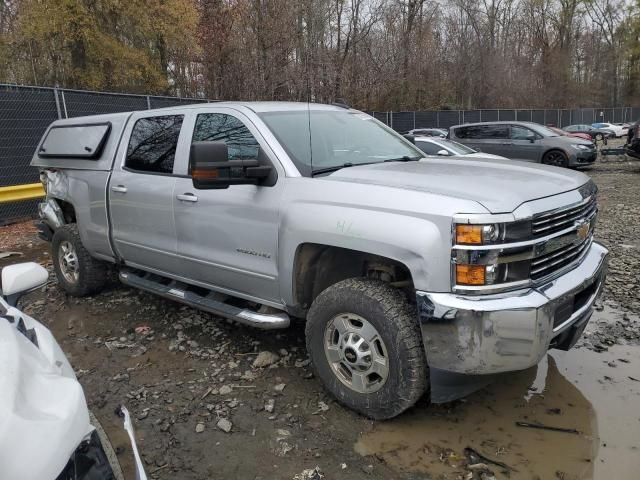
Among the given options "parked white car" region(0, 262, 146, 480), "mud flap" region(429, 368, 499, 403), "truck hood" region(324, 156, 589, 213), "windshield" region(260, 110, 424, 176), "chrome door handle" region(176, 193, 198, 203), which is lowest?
"mud flap" region(429, 368, 499, 403)

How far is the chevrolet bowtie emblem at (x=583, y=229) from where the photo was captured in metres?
3.07

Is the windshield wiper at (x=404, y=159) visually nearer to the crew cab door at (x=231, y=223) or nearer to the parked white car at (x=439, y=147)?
the crew cab door at (x=231, y=223)

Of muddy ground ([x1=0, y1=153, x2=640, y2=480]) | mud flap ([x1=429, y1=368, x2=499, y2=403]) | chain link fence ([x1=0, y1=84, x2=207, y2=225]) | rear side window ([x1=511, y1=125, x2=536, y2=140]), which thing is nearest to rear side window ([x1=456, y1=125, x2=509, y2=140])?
rear side window ([x1=511, y1=125, x2=536, y2=140])

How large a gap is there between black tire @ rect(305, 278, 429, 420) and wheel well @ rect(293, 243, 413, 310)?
0.45 feet

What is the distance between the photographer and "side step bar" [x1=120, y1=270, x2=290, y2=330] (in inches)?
136

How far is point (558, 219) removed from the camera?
9.37 ft

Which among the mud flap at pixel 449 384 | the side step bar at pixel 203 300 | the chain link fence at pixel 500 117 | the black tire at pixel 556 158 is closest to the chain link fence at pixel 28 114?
the side step bar at pixel 203 300

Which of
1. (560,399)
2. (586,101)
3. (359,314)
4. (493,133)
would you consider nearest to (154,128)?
(359,314)

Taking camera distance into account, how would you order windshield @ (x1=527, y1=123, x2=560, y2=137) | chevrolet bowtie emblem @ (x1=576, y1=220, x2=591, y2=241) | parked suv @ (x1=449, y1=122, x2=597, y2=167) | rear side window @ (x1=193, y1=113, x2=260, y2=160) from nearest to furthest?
chevrolet bowtie emblem @ (x1=576, y1=220, x2=591, y2=241) < rear side window @ (x1=193, y1=113, x2=260, y2=160) < parked suv @ (x1=449, y1=122, x2=597, y2=167) < windshield @ (x1=527, y1=123, x2=560, y2=137)

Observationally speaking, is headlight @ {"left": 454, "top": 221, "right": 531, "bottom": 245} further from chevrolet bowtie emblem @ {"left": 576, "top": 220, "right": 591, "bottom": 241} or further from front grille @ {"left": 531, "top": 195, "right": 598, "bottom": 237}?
chevrolet bowtie emblem @ {"left": 576, "top": 220, "right": 591, "bottom": 241}

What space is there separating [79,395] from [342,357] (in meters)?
1.65

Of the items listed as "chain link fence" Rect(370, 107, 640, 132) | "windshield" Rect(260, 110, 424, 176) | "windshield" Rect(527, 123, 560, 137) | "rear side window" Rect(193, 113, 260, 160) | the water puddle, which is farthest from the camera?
"chain link fence" Rect(370, 107, 640, 132)

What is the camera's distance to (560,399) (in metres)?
3.28

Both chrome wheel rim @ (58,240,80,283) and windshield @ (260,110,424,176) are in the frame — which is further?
chrome wheel rim @ (58,240,80,283)
